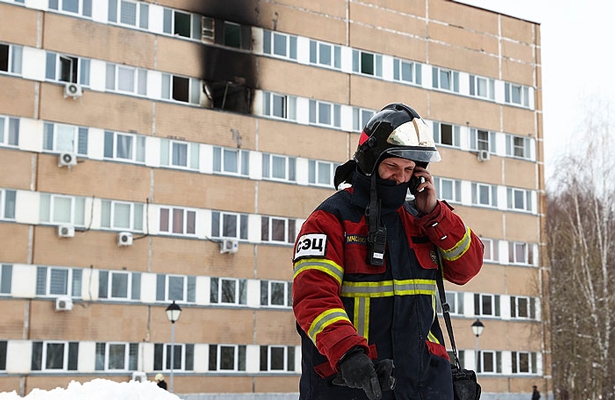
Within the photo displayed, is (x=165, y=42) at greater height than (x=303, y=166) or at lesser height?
greater

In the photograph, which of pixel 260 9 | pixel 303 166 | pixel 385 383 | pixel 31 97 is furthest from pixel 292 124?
pixel 385 383

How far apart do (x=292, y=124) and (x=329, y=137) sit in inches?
82.1

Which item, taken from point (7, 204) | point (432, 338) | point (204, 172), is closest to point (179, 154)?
point (204, 172)

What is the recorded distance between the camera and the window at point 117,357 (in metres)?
34.1

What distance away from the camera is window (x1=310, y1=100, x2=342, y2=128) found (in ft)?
134

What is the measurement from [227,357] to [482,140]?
18.2m

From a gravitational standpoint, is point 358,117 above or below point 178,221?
above

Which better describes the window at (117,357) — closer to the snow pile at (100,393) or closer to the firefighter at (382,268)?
the snow pile at (100,393)

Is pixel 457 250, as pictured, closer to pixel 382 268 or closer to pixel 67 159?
pixel 382 268

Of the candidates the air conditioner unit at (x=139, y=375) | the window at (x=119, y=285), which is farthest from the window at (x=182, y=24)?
the air conditioner unit at (x=139, y=375)

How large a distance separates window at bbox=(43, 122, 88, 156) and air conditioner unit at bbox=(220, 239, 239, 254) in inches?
257

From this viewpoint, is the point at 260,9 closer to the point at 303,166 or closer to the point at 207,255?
the point at 303,166

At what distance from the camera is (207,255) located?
1459 inches

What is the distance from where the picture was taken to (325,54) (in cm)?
4159
